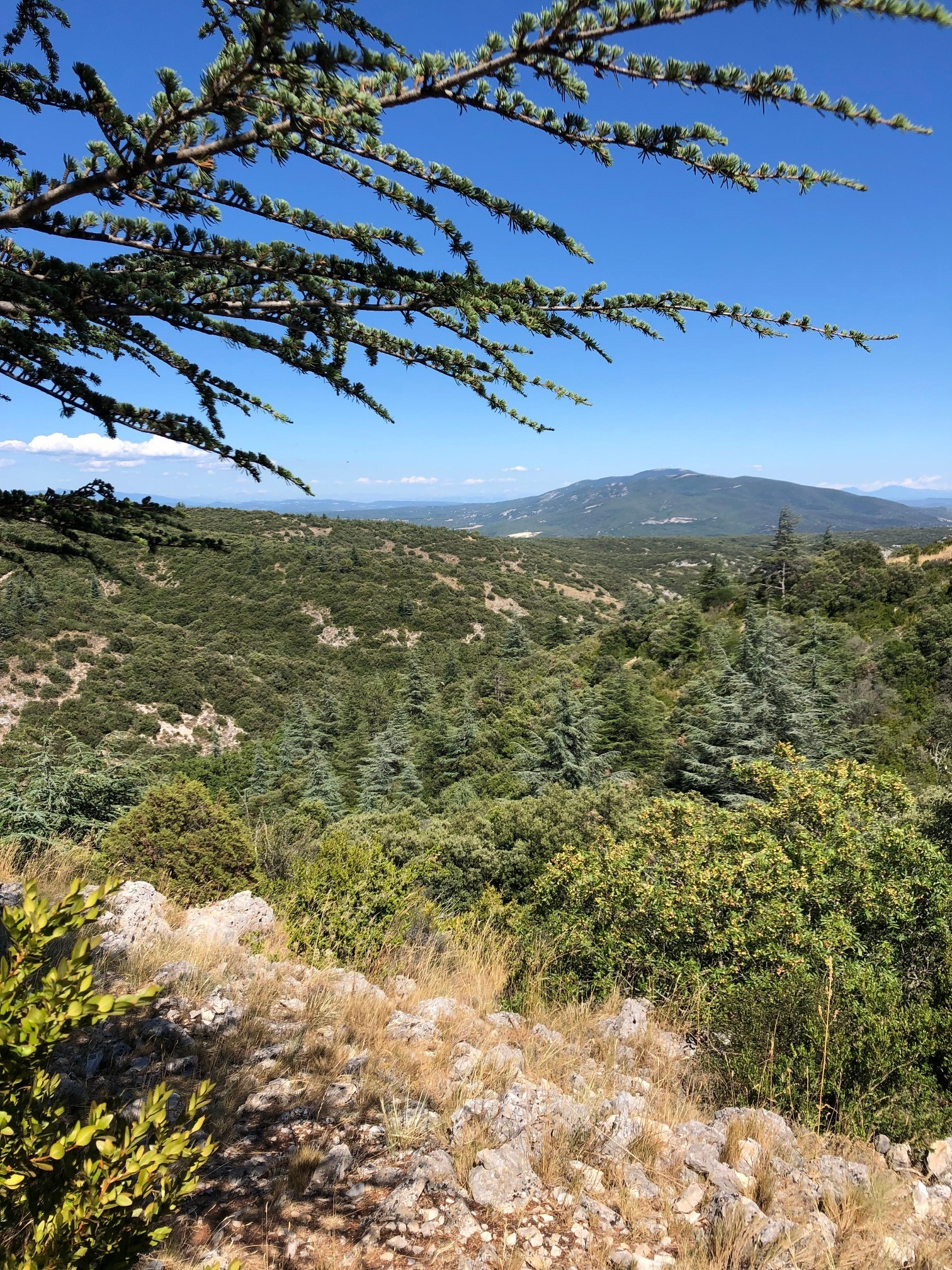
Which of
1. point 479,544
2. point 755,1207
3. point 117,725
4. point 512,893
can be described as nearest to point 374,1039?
point 755,1207

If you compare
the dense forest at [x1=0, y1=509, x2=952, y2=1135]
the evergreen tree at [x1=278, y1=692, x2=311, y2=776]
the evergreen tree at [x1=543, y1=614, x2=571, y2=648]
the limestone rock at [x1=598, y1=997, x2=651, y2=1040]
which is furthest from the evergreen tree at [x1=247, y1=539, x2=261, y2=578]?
the limestone rock at [x1=598, y1=997, x2=651, y2=1040]

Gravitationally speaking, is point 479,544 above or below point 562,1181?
above

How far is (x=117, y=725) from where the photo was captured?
99.5ft

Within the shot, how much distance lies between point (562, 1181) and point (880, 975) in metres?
4.01

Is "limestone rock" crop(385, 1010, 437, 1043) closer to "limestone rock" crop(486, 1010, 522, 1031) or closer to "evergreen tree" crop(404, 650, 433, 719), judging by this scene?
"limestone rock" crop(486, 1010, 522, 1031)

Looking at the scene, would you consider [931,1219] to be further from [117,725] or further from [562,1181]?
[117,725]

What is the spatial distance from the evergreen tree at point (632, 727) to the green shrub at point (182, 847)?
13.1m

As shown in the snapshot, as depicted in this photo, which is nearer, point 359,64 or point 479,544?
point 359,64

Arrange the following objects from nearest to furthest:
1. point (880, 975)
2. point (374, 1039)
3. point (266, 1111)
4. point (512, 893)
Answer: point (266, 1111), point (374, 1039), point (880, 975), point (512, 893)

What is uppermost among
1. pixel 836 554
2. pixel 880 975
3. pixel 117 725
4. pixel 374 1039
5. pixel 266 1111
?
pixel 836 554

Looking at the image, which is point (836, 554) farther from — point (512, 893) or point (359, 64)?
point (359, 64)

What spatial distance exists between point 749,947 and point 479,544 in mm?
75618

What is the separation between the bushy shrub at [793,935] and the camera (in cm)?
349

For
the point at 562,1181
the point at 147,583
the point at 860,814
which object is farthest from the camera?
the point at 147,583
